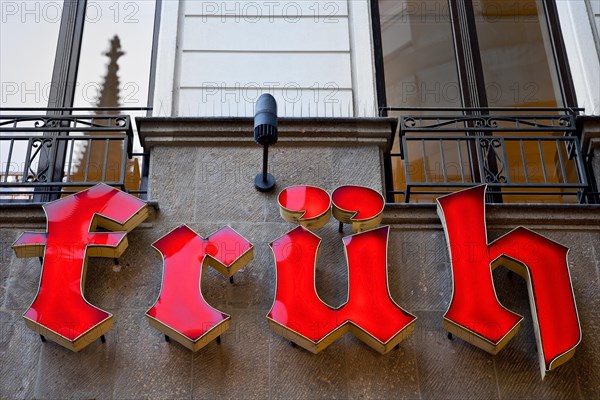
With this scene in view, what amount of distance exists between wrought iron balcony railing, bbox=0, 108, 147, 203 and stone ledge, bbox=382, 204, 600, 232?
2666mm

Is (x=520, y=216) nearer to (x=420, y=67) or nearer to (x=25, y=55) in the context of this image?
(x=420, y=67)

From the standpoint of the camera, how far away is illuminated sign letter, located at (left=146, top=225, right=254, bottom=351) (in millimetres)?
6652

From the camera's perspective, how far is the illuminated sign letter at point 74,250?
6633 millimetres

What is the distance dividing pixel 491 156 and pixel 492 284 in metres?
1.99

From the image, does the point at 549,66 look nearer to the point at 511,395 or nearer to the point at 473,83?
the point at 473,83

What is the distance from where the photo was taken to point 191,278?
6.98 metres

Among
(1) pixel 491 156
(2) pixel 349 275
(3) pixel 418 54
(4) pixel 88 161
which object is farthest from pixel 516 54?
(4) pixel 88 161

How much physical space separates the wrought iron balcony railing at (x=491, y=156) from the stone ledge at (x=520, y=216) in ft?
0.83

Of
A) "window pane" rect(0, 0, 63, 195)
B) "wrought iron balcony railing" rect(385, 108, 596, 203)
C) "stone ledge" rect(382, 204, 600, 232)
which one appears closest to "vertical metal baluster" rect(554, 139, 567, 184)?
"wrought iron balcony railing" rect(385, 108, 596, 203)

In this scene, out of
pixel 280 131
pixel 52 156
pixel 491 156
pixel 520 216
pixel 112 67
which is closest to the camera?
pixel 520 216

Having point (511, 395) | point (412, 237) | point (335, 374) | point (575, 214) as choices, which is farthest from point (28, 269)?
point (575, 214)

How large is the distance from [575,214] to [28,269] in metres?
5.30

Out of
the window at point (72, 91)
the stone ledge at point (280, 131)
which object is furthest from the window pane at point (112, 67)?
the stone ledge at point (280, 131)

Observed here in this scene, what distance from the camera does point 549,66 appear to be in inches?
371
